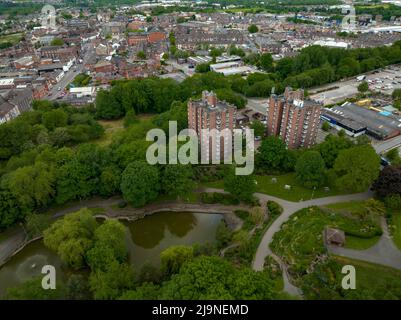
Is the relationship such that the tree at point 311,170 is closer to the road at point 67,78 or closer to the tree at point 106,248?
the tree at point 106,248

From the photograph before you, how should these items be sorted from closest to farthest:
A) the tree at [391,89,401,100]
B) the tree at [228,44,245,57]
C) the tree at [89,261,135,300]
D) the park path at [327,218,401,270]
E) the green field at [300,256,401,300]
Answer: the green field at [300,256,401,300]
the tree at [89,261,135,300]
the park path at [327,218,401,270]
the tree at [391,89,401,100]
the tree at [228,44,245,57]

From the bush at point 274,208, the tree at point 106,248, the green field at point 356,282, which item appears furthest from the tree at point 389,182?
the tree at point 106,248

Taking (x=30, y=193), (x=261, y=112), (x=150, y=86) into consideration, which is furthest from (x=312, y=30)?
(x=30, y=193)

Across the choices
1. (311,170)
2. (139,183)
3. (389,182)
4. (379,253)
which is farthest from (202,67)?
(379,253)

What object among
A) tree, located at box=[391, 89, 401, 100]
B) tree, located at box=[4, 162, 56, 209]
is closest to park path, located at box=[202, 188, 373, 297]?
tree, located at box=[4, 162, 56, 209]

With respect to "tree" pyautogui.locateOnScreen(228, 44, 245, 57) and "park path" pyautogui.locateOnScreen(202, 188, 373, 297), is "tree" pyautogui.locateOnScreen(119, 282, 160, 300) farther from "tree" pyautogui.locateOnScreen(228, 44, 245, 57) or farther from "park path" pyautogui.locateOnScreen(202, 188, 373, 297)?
"tree" pyautogui.locateOnScreen(228, 44, 245, 57)
